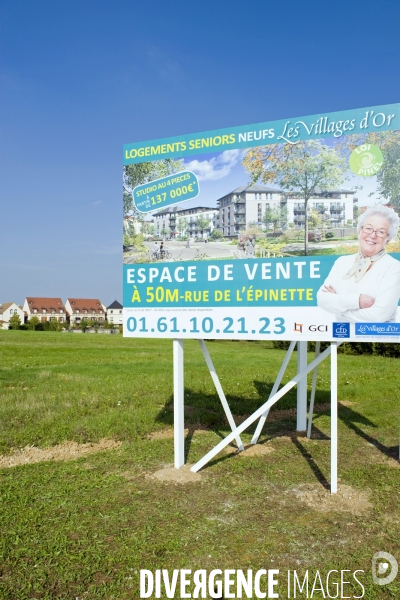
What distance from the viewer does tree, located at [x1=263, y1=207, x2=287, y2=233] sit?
277 inches

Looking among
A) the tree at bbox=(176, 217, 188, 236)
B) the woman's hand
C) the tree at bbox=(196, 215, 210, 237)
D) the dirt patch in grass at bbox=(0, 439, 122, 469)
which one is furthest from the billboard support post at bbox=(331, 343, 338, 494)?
the dirt patch in grass at bbox=(0, 439, 122, 469)

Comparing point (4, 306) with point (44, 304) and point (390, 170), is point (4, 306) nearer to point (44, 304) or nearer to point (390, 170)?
point (44, 304)

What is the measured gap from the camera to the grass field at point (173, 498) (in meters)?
4.97

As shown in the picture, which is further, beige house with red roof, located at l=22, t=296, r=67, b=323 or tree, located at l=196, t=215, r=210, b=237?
beige house with red roof, located at l=22, t=296, r=67, b=323

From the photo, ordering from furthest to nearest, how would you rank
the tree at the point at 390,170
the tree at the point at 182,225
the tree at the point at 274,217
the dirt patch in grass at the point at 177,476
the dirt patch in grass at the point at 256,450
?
1. the dirt patch in grass at the point at 256,450
2. the tree at the point at 182,225
3. the dirt patch in grass at the point at 177,476
4. the tree at the point at 274,217
5. the tree at the point at 390,170

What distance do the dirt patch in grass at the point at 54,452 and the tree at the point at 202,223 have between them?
4.46 m

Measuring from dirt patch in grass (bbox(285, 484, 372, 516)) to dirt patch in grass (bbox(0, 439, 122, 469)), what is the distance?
12.3ft

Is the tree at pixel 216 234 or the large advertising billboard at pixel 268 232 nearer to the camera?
the large advertising billboard at pixel 268 232

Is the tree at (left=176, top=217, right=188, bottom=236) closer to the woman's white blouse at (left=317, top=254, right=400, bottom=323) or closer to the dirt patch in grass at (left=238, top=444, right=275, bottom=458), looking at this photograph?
the woman's white blouse at (left=317, top=254, right=400, bottom=323)

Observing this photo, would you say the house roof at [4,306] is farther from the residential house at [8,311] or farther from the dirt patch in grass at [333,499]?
the dirt patch in grass at [333,499]

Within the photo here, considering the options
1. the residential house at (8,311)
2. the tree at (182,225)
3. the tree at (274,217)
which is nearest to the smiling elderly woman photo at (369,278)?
the tree at (274,217)

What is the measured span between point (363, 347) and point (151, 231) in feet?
74.1

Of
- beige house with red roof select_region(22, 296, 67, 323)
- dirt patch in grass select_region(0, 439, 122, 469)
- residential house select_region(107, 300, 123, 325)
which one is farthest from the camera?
residential house select_region(107, 300, 123, 325)

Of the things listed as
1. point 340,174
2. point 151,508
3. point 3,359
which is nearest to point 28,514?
point 151,508
